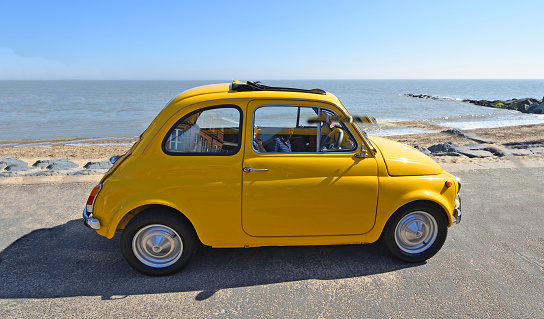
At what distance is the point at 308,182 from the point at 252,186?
1.82 feet

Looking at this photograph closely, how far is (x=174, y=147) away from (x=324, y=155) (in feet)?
4.90

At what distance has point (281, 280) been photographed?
350 cm

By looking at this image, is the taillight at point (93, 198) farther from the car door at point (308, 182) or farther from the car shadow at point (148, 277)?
the car door at point (308, 182)

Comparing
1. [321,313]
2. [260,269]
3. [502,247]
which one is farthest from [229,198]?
[502,247]

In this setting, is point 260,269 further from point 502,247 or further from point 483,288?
point 502,247

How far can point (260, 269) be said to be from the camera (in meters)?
3.70

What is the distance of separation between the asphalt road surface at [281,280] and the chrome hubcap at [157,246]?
0.59 feet

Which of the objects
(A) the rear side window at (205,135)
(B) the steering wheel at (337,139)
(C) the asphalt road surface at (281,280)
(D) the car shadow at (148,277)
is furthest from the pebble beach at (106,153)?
(B) the steering wheel at (337,139)

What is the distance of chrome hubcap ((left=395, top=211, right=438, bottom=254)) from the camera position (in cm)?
376

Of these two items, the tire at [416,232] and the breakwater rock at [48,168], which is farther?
the breakwater rock at [48,168]

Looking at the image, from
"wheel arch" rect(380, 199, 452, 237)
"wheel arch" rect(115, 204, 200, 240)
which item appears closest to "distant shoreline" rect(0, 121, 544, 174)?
"wheel arch" rect(380, 199, 452, 237)

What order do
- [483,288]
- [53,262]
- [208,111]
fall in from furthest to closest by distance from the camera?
[53,262] < [208,111] < [483,288]

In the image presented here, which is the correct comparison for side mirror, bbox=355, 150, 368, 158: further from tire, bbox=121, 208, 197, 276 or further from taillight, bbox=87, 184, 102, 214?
taillight, bbox=87, 184, 102, 214

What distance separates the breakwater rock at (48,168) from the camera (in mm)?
7094
